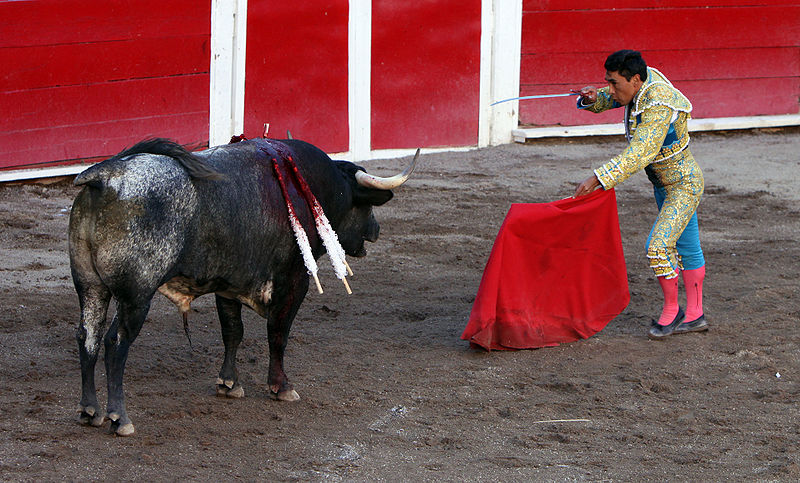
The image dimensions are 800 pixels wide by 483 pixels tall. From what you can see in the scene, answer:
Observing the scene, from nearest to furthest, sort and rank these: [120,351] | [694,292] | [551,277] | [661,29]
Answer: [120,351]
[551,277]
[694,292]
[661,29]

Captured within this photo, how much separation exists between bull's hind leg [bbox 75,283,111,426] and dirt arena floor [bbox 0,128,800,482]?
0.56ft

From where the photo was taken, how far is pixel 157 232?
3.41 metres

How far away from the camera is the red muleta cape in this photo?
4762 mm

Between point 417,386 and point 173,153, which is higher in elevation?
point 173,153

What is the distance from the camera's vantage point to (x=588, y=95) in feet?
16.6

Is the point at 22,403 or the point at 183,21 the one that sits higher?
the point at 183,21

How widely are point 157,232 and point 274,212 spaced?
0.61 meters

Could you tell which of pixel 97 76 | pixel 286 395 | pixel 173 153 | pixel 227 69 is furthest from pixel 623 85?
pixel 97 76

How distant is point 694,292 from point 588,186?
81cm

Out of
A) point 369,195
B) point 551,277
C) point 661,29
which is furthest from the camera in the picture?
point 661,29

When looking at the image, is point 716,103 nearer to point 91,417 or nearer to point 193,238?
point 193,238

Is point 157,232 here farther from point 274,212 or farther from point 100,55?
point 100,55

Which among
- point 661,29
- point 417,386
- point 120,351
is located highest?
point 661,29

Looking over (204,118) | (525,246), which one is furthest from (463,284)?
(204,118)
